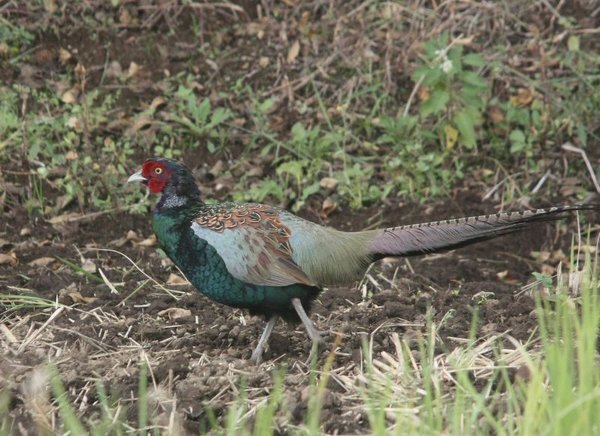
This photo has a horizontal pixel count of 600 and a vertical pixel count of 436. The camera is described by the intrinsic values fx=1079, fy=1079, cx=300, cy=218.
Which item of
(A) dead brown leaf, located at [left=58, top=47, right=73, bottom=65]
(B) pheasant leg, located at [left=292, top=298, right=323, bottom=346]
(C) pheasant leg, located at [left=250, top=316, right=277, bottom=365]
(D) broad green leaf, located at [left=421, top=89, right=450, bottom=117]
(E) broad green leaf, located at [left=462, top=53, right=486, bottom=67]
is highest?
(E) broad green leaf, located at [left=462, top=53, right=486, bottom=67]

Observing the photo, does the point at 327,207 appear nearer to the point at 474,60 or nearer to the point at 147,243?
the point at 147,243

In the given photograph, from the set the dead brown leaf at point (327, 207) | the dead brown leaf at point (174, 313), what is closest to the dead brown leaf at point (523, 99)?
the dead brown leaf at point (327, 207)

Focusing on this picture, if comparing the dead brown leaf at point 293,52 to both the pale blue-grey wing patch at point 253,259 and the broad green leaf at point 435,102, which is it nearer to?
the broad green leaf at point 435,102

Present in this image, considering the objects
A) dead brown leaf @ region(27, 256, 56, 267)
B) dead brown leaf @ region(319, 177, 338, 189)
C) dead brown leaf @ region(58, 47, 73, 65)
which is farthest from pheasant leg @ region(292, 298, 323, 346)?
dead brown leaf @ region(58, 47, 73, 65)

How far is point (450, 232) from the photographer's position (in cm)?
426

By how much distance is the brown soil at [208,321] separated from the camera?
4.11 m

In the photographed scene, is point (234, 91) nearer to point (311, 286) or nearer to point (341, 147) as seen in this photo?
point (341, 147)

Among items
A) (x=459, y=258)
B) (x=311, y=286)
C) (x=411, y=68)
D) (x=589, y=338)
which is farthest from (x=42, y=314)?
(x=411, y=68)

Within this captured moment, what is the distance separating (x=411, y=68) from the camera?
7.55 meters

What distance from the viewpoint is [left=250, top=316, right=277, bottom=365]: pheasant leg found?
4438mm

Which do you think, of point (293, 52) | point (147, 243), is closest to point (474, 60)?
point (293, 52)

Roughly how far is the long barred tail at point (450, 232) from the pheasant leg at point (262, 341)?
523 mm

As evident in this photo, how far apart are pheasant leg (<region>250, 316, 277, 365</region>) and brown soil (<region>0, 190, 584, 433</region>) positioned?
5 cm

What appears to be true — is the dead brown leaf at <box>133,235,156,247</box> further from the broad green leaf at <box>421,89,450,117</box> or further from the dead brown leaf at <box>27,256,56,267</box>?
the broad green leaf at <box>421,89,450,117</box>
